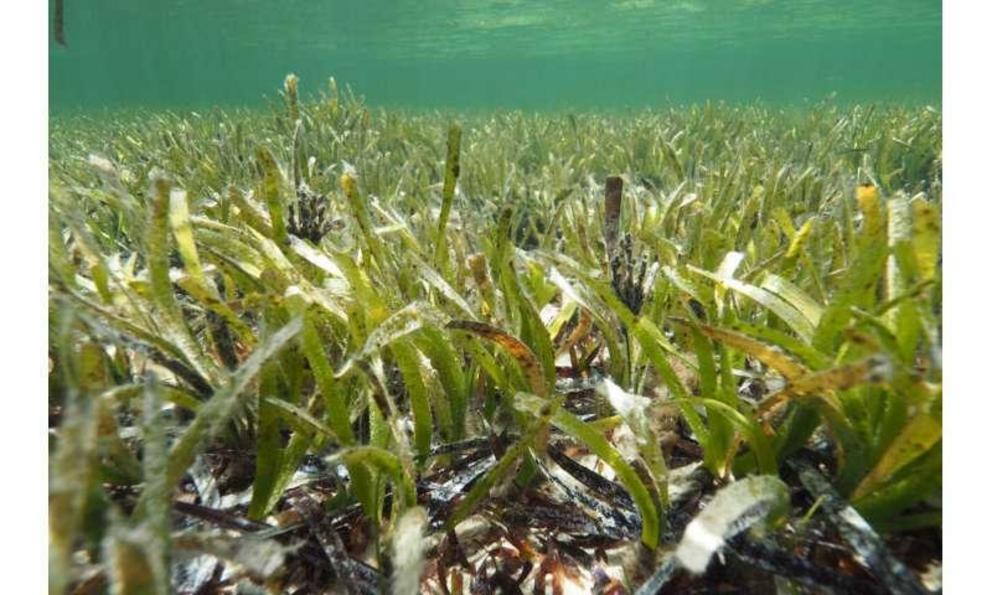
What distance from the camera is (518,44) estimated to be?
151 feet

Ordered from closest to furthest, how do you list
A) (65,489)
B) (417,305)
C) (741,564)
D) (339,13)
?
(65,489), (741,564), (417,305), (339,13)

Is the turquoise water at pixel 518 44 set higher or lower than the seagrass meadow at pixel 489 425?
higher

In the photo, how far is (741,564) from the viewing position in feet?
2.85

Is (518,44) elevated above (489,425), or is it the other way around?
(518,44)

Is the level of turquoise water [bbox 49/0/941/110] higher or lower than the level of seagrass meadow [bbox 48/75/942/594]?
higher

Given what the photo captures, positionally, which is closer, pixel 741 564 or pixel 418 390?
pixel 741 564

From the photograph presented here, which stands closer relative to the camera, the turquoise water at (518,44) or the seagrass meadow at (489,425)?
the seagrass meadow at (489,425)

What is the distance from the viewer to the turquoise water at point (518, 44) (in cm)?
3312

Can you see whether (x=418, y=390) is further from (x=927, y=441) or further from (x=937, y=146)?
(x=937, y=146)

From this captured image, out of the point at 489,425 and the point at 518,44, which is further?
the point at 518,44

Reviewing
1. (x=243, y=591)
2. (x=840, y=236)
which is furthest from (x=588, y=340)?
(x=243, y=591)

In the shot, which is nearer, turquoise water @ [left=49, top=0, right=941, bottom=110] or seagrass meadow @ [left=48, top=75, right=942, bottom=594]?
seagrass meadow @ [left=48, top=75, right=942, bottom=594]

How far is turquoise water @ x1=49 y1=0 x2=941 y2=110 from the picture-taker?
33.1 m
